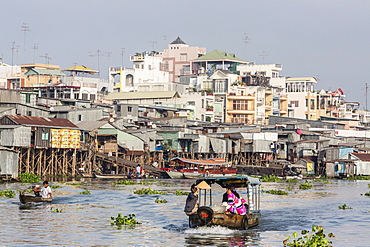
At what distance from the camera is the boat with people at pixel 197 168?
6756cm

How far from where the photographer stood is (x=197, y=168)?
71.9 meters

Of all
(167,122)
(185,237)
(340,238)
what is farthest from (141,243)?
(167,122)

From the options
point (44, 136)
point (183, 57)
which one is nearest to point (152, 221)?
point (44, 136)

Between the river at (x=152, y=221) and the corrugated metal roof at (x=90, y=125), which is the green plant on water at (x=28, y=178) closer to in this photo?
the river at (x=152, y=221)

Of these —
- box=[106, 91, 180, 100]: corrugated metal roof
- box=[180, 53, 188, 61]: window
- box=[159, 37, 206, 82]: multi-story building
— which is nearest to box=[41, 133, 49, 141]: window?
box=[106, 91, 180, 100]: corrugated metal roof

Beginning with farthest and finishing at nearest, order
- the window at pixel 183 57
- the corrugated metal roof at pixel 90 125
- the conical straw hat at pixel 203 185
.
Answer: the window at pixel 183 57, the corrugated metal roof at pixel 90 125, the conical straw hat at pixel 203 185

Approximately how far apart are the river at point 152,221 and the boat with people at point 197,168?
21592mm

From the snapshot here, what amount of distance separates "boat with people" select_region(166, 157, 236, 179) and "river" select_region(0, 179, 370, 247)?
70.8 ft

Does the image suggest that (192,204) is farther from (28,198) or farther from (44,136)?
(44,136)

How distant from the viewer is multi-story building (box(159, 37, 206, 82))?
141000 mm

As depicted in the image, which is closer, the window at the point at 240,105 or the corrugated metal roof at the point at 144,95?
the corrugated metal roof at the point at 144,95

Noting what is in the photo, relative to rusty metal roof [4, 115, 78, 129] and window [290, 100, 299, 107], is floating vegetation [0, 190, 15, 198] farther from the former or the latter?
window [290, 100, 299, 107]

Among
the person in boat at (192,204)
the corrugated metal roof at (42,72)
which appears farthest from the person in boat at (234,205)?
the corrugated metal roof at (42,72)

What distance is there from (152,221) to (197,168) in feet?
137
